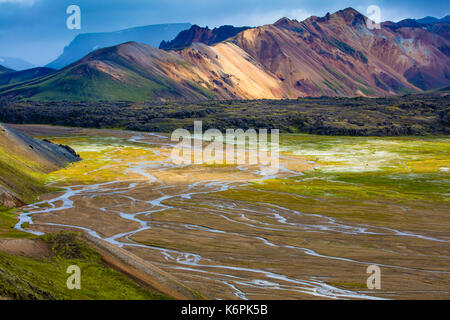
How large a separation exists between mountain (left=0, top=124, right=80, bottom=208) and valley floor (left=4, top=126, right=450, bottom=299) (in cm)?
185

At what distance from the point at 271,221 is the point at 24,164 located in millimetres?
32815

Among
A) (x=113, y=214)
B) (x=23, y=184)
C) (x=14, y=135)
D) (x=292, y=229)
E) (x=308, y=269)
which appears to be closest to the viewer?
(x=308, y=269)

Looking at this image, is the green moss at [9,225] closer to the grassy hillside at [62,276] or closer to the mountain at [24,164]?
the mountain at [24,164]

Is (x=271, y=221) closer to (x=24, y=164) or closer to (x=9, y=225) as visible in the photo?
(x=9, y=225)

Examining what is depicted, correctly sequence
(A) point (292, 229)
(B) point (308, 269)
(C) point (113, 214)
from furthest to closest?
(C) point (113, 214) < (A) point (292, 229) < (B) point (308, 269)

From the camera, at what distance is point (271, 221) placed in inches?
1624

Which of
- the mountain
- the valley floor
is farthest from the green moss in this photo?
the mountain

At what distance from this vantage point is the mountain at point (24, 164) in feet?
147

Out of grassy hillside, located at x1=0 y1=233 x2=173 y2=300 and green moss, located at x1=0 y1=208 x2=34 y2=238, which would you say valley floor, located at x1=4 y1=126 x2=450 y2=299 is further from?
grassy hillside, located at x1=0 y1=233 x2=173 y2=300

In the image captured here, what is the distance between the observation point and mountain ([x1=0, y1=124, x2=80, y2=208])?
4471 cm

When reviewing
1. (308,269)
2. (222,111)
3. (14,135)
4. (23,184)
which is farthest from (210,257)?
(222,111)

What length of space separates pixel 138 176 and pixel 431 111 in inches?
5557

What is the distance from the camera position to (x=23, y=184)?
49.5 metres
